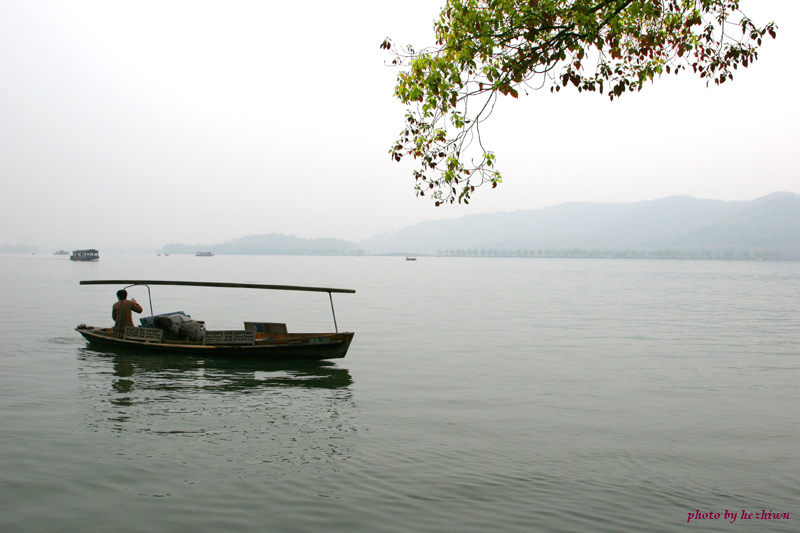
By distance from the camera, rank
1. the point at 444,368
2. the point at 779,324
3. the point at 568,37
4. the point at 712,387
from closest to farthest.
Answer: the point at 568,37
the point at 712,387
the point at 444,368
the point at 779,324

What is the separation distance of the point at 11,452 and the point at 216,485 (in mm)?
4236

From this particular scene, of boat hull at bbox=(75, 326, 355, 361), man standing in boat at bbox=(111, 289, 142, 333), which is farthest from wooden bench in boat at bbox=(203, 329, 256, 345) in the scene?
man standing in boat at bbox=(111, 289, 142, 333)

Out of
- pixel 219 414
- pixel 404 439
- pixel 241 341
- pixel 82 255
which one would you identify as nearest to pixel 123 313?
pixel 241 341

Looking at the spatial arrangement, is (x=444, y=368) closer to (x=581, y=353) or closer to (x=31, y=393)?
(x=581, y=353)

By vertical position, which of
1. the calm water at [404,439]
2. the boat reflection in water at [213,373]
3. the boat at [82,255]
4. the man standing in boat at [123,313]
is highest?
the boat at [82,255]

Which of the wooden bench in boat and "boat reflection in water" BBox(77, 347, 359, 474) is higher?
the wooden bench in boat

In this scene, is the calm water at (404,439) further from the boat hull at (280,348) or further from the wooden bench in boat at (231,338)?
the wooden bench in boat at (231,338)

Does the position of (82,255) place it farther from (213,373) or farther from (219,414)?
(219,414)

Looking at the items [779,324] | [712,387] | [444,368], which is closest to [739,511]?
[712,387]

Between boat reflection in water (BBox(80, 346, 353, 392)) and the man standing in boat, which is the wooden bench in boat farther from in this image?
the man standing in boat

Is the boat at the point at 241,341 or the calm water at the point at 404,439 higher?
the boat at the point at 241,341

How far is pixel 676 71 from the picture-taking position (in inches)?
433

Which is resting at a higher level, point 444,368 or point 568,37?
point 568,37

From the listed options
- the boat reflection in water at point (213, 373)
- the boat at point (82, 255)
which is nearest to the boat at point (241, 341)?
the boat reflection in water at point (213, 373)
